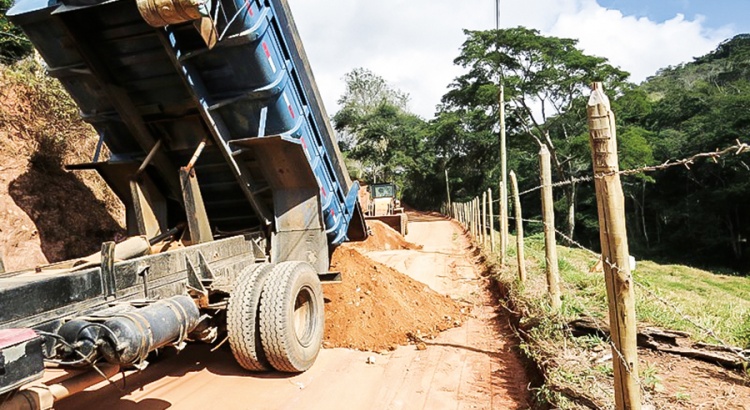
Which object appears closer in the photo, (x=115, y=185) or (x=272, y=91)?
(x=272, y=91)

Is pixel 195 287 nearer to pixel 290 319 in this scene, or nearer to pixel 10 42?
pixel 290 319

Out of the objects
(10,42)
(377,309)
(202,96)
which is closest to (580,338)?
(377,309)

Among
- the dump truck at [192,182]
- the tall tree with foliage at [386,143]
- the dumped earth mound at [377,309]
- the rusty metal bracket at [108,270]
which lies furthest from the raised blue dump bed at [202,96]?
the tall tree with foliage at [386,143]

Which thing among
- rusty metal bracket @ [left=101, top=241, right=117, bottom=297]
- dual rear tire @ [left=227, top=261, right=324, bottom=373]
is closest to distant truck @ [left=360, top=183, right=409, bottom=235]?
dual rear tire @ [left=227, top=261, right=324, bottom=373]

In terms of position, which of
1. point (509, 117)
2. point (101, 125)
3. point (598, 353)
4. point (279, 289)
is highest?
point (509, 117)

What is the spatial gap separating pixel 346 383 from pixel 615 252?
2613 millimetres

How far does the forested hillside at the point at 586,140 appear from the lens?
25.6m

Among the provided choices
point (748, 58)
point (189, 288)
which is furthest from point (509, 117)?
point (189, 288)

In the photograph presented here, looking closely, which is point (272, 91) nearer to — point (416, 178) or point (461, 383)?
point (461, 383)

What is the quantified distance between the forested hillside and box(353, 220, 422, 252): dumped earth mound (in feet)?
37.9

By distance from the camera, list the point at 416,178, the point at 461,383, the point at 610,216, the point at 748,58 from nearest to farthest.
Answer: the point at 610,216
the point at 461,383
the point at 748,58
the point at 416,178

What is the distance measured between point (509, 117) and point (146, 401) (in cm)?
2796

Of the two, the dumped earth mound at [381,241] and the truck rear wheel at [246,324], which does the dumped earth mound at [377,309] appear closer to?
the truck rear wheel at [246,324]

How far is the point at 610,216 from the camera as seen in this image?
8.67 ft
